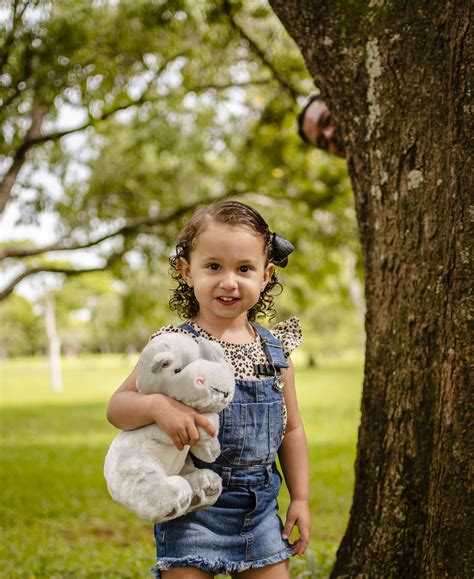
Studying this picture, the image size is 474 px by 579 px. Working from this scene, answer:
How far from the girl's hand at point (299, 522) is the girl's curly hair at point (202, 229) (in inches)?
25.9

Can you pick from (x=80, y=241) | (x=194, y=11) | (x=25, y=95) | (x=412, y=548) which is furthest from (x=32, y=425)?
(x=412, y=548)

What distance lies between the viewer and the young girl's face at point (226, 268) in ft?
6.97

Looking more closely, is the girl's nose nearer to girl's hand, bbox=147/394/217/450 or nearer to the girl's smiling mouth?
the girl's smiling mouth

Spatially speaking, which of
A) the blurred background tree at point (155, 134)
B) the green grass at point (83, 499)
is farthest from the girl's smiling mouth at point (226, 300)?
the blurred background tree at point (155, 134)

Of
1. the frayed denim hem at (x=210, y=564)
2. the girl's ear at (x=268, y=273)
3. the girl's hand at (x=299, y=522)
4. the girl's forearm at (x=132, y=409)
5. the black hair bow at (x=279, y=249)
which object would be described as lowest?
the frayed denim hem at (x=210, y=564)

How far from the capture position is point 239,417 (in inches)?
83.4

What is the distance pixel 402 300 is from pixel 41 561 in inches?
119

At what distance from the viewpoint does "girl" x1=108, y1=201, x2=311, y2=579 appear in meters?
2.10

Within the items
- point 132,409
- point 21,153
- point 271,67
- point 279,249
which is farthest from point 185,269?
point 21,153

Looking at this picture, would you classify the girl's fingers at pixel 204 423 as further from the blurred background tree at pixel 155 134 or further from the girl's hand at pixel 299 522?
the blurred background tree at pixel 155 134

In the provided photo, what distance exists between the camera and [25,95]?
21.9 feet

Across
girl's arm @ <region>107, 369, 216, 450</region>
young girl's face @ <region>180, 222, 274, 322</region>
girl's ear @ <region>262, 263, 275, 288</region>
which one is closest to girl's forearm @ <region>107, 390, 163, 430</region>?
girl's arm @ <region>107, 369, 216, 450</region>

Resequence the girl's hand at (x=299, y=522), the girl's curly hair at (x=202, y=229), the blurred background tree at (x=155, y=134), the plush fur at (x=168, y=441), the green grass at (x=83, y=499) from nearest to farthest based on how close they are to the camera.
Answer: the plush fur at (x=168, y=441) < the girl's curly hair at (x=202, y=229) < the girl's hand at (x=299, y=522) < the green grass at (x=83, y=499) < the blurred background tree at (x=155, y=134)

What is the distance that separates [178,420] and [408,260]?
1071mm
